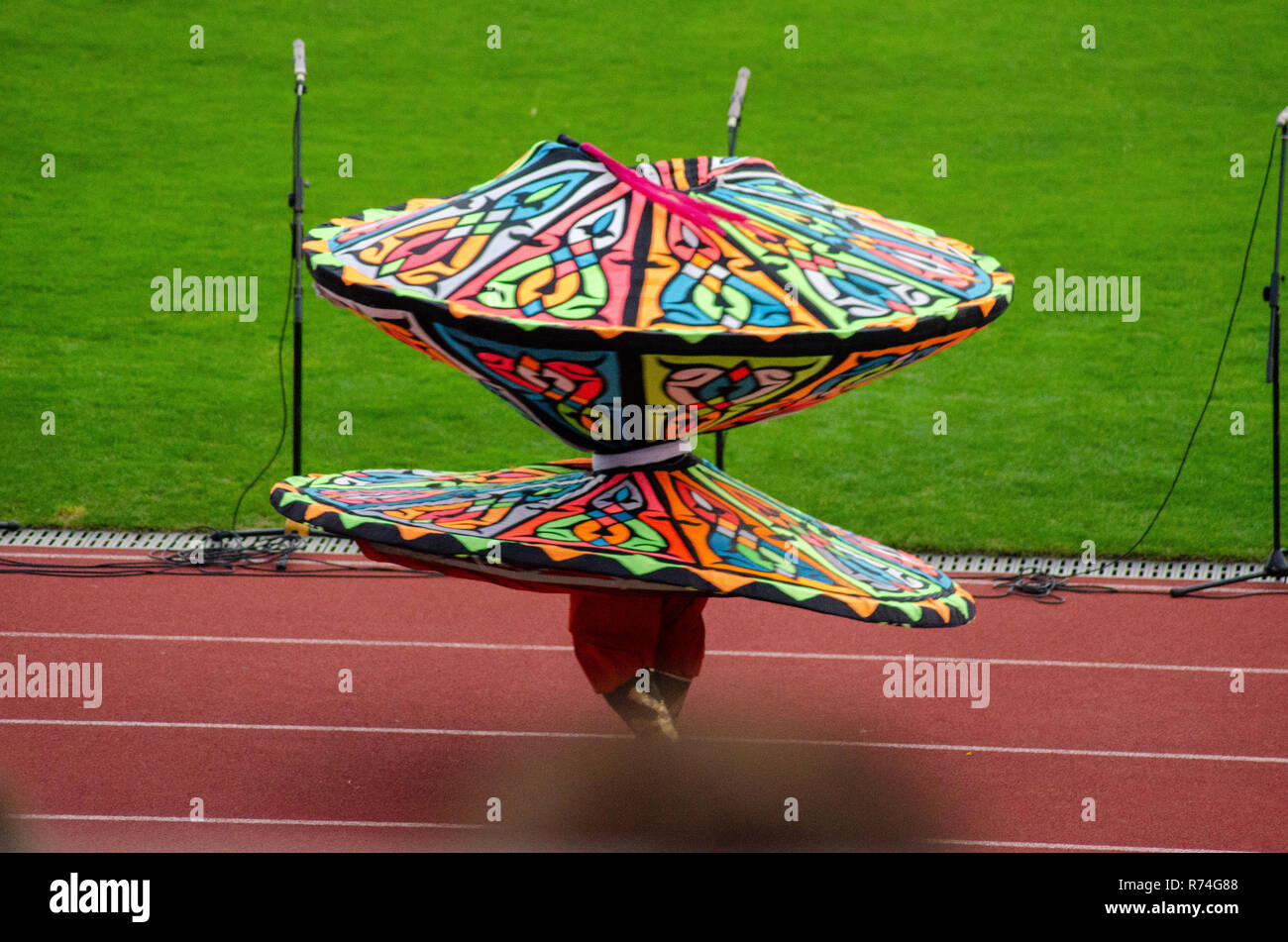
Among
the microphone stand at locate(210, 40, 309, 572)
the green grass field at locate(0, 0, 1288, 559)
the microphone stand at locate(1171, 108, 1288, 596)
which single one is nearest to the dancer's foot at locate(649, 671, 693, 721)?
the microphone stand at locate(210, 40, 309, 572)

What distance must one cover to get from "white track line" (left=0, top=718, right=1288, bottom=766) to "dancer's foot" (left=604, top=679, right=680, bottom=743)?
0.79 metres

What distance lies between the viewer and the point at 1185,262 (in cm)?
1530

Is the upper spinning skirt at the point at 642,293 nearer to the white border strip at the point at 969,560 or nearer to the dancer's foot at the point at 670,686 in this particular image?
the dancer's foot at the point at 670,686

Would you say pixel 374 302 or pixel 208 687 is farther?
pixel 208 687

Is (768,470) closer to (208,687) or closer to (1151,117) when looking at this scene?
(208,687)

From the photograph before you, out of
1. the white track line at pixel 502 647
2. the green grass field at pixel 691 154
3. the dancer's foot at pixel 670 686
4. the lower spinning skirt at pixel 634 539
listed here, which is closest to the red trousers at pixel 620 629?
the dancer's foot at pixel 670 686

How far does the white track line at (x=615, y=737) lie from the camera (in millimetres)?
7195

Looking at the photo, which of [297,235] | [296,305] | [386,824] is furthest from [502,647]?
[297,235]

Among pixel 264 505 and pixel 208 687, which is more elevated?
pixel 264 505

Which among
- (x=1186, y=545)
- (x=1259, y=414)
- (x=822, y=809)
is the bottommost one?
(x=822, y=809)

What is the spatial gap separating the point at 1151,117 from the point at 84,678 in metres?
14.2

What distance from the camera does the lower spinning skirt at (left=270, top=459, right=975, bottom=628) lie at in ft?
17.1

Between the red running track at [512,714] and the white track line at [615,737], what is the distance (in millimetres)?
14

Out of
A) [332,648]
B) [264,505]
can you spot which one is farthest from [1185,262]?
[332,648]
